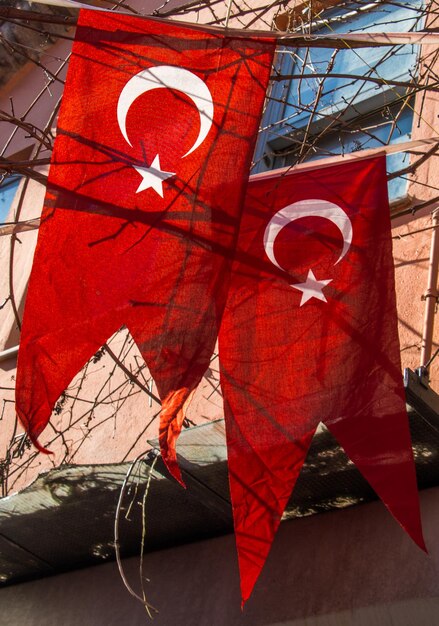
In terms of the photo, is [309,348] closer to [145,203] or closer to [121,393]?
[145,203]

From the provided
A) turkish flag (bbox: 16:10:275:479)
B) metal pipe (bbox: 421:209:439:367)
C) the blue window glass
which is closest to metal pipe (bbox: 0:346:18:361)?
the blue window glass

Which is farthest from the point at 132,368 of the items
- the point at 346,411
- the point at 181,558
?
the point at 346,411

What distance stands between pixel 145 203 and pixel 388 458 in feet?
4.65

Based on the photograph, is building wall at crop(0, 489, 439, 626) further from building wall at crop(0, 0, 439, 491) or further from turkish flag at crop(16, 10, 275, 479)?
turkish flag at crop(16, 10, 275, 479)

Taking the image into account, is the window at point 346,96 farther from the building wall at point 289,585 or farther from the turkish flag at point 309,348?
the building wall at point 289,585

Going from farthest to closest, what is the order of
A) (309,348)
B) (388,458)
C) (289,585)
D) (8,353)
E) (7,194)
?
1. (7,194)
2. (8,353)
3. (289,585)
4. (309,348)
5. (388,458)

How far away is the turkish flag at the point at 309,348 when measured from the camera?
140 inches

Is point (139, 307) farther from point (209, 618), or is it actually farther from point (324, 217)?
point (209, 618)

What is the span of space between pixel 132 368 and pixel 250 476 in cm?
267

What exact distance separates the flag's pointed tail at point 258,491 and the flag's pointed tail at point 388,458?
0.56ft

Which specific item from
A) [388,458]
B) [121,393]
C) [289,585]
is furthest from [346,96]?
[388,458]

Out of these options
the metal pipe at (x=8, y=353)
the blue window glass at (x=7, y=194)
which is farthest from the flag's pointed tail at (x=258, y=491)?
the blue window glass at (x=7, y=194)

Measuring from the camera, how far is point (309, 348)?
150 inches

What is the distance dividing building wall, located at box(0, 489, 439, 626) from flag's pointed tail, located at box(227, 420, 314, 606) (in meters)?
0.84
